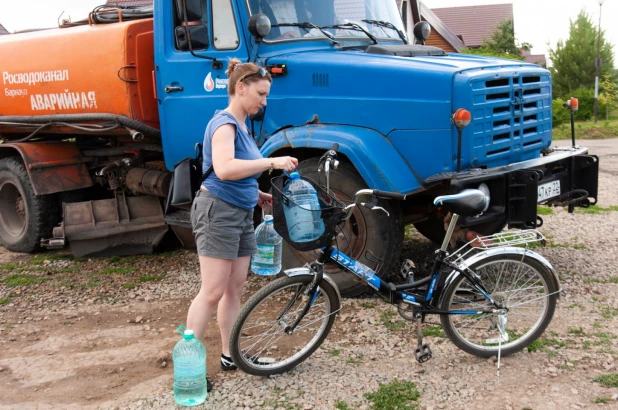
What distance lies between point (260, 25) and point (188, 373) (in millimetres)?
2833

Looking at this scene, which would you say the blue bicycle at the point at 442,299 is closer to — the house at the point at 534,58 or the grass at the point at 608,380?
the grass at the point at 608,380

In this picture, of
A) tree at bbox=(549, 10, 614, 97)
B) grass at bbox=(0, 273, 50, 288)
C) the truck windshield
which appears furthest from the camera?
tree at bbox=(549, 10, 614, 97)

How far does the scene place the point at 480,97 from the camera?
485 cm

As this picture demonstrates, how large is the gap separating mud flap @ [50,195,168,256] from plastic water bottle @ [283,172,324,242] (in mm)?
3523

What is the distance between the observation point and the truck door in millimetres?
5660

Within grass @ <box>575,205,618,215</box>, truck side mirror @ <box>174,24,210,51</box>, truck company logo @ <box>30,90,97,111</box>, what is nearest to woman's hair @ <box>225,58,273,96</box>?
truck side mirror @ <box>174,24,210,51</box>

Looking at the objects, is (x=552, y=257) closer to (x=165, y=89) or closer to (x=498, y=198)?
(x=498, y=198)

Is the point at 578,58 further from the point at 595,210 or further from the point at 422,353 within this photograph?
the point at 422,353

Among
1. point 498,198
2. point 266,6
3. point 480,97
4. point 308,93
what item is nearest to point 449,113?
point 480,97

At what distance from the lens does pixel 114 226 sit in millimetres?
7055

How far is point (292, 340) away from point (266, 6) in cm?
280

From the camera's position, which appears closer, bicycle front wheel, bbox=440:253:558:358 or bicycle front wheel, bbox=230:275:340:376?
bicycle front wheel, bbox=230:275:340:376

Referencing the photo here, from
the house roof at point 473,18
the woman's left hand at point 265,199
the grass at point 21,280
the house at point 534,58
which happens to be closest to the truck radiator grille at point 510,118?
the woman's left hand at point 265,199

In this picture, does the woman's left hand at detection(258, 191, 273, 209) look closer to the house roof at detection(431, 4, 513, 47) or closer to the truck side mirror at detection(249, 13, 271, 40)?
the truck side mirror at detection(249, 13, 271, 40)
